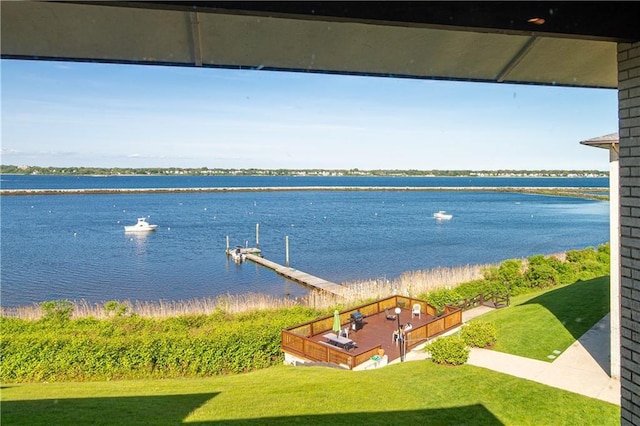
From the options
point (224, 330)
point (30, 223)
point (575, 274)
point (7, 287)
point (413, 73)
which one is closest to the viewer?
point (413, 73)

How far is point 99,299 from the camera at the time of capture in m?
26.8

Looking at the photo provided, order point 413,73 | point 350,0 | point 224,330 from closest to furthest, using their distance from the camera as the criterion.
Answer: point 350,0 → point 413,73 → point 224,330

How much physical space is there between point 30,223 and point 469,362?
68.2 m

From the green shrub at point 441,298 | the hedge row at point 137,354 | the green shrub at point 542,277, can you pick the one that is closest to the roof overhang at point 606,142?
the hedge row at point 137,354

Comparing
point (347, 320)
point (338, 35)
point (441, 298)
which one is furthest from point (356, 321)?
point (338, 35)

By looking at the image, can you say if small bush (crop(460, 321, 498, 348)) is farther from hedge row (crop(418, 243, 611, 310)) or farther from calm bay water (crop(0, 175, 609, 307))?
calm bay water (crop(0, 175, 609, 307))

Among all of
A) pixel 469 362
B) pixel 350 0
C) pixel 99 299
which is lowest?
pixel 99 299

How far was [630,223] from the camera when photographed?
327cm

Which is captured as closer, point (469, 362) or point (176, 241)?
point (469, 362)

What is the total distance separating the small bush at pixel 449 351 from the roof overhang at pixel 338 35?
27.3 feet

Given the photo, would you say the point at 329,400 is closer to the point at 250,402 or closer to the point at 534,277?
the point at 250,402

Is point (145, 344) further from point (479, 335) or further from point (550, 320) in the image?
point (550, 320)

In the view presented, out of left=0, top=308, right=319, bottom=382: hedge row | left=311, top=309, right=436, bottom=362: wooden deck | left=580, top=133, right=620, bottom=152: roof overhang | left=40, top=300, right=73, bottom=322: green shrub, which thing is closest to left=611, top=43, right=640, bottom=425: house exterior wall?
left=580, top=133, right=620, bottom=152: roof overhang

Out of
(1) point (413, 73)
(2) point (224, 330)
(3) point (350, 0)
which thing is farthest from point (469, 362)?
(3) point (350, 0)
